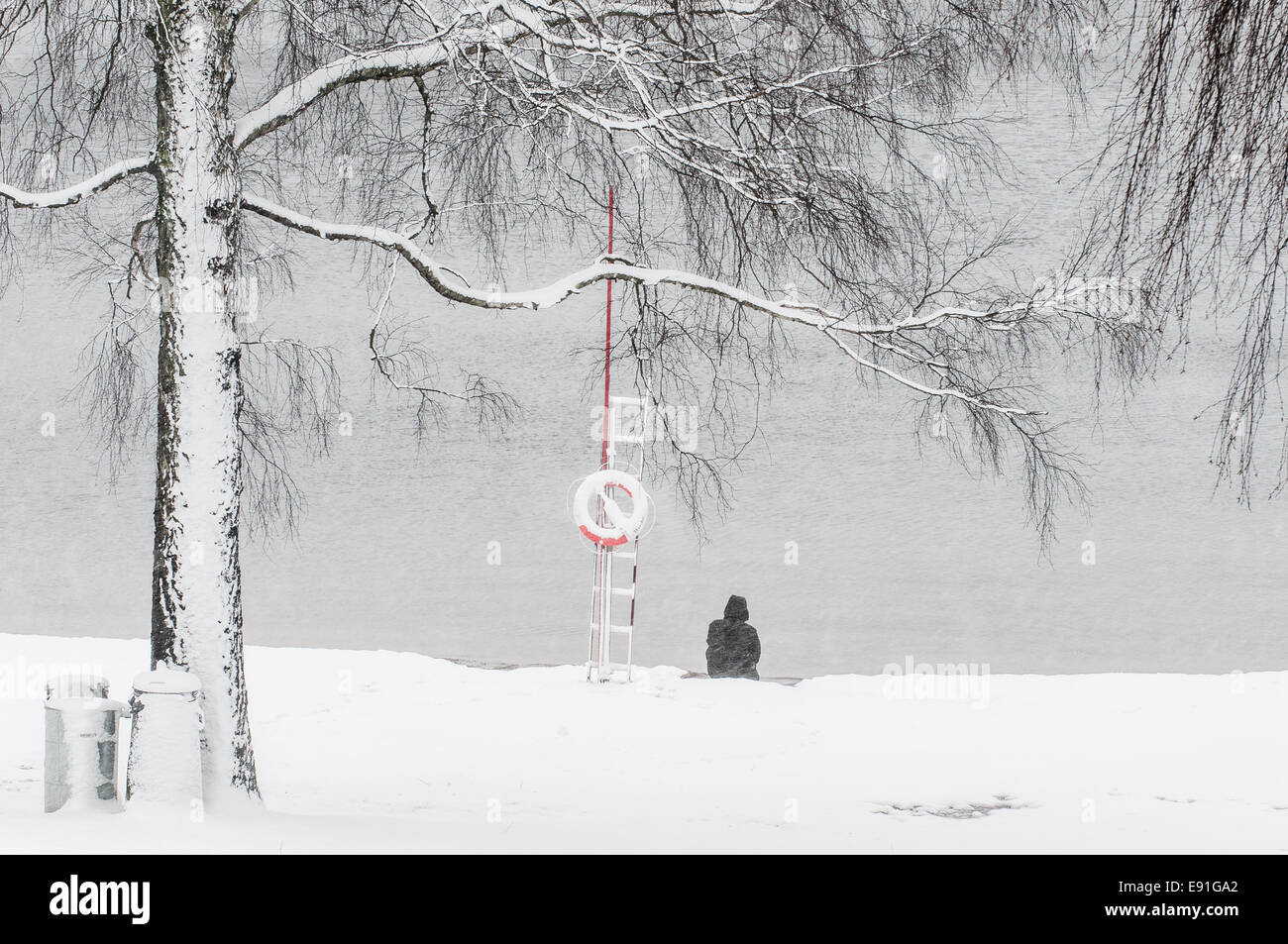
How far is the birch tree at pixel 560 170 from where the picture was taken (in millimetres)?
5066

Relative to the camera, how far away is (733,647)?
949 centimetres

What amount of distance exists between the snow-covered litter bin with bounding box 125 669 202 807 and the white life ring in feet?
14.6

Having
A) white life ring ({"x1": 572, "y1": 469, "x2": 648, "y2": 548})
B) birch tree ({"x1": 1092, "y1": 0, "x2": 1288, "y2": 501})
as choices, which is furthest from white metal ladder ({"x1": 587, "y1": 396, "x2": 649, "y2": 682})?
birch tree ({"x1": 1092, "y1": 0, "x2": 1288, "y2": 501})

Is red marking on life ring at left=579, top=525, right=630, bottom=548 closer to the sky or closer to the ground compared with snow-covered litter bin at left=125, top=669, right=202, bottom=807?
closer to the sky

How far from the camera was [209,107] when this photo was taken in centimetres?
511

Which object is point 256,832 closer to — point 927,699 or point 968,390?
point 968,390

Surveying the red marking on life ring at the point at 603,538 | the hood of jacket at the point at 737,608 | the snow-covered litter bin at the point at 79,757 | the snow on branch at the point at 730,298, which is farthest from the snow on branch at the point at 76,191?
the hood of jacket at the point at 737,608

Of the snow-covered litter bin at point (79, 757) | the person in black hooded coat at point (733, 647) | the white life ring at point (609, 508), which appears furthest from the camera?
the person in black hooded coat at point (733, 647)

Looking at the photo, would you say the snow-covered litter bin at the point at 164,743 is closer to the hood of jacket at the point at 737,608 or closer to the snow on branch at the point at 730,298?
the snow on branch at the point at 730,298

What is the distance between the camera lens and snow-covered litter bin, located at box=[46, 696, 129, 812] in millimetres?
4836

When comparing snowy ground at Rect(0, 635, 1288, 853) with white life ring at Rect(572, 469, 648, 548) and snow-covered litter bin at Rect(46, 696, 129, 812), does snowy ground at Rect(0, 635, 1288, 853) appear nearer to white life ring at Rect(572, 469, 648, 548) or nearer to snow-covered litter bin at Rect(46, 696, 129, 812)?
snow-covered litter bin at Rect(46, 696, 129, 812)

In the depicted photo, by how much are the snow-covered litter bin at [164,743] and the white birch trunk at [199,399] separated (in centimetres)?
28

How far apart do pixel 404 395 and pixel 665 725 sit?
13.9ft
